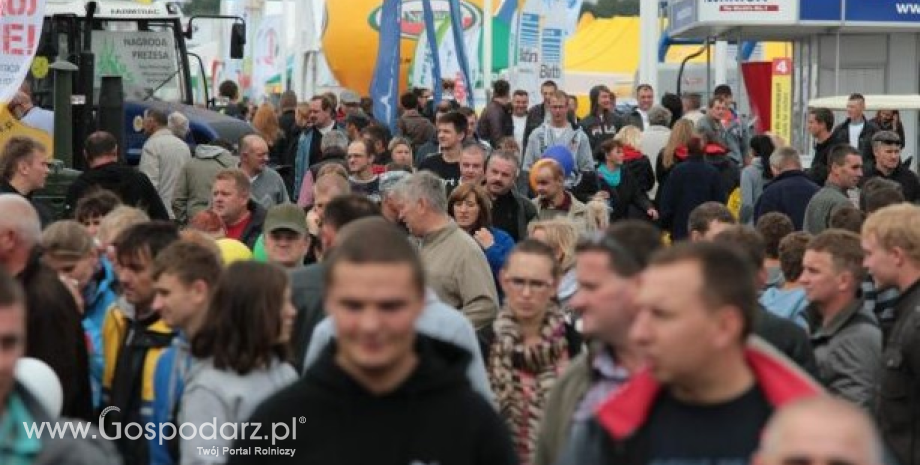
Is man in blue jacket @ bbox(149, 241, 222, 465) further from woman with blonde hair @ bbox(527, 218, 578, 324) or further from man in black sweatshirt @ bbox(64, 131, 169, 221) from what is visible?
man in black sweatshirt @ bbox(64, 131, 169, 221)

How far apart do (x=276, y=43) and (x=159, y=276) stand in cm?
5252

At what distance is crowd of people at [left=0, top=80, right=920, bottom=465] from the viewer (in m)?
4.55

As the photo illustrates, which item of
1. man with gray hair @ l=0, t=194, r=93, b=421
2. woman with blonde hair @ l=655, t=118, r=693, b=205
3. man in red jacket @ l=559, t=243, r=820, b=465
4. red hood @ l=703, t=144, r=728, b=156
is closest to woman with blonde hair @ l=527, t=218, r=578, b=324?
man with gray hair @ l=0, t=194, r=93, b=421

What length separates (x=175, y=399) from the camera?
22.1 ft

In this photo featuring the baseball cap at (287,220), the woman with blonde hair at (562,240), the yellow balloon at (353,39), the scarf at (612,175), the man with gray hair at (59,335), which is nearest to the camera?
the man with gray hair at (59,335)

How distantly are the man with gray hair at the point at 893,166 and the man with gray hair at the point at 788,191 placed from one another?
1.13 metres

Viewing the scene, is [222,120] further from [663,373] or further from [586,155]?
[663,373]

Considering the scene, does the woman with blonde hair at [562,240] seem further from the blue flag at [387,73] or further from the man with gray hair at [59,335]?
the blue flag at [387,73]

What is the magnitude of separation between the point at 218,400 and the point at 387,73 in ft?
54.6

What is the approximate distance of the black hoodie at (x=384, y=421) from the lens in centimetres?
470

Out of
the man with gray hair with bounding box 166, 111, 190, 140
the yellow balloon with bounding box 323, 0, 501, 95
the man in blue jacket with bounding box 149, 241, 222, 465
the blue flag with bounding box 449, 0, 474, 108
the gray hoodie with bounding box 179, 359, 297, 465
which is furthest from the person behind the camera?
the yellow balloon with bounding box 323, 0, 501, 95

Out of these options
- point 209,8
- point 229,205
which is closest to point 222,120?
point 229,205

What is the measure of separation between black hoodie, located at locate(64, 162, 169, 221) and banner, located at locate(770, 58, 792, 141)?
1704 centimetres

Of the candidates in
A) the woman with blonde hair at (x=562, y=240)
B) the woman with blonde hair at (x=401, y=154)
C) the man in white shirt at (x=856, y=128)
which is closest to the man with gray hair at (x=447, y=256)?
the woman with blonde hair at (x=562, y=240)
